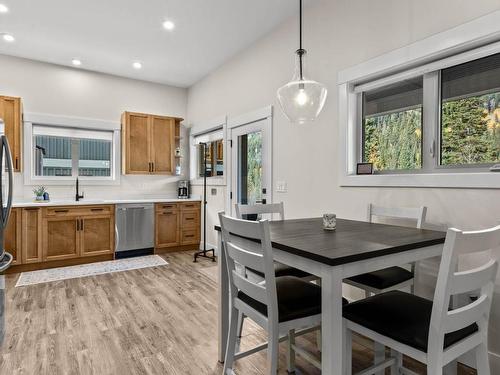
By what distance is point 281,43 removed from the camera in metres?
3.67

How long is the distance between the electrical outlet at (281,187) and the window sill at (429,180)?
0.84m

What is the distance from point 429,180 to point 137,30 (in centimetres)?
363

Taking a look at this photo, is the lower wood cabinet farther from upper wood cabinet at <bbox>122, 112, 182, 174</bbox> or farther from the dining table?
the dining table

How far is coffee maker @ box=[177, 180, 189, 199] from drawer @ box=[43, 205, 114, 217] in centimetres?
132

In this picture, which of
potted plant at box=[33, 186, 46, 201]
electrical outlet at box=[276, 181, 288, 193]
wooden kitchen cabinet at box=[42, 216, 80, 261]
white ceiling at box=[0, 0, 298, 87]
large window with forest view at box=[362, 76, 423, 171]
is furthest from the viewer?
potted plant at box=[33, 186, 46, 201]

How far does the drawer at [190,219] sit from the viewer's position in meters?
5.34

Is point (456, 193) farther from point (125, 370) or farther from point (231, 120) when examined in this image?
point (231, 120)

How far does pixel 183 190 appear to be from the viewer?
5766mm

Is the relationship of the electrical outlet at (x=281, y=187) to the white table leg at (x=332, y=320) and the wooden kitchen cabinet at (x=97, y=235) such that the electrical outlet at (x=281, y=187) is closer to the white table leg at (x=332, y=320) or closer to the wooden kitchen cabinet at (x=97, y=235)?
the white table leg at (x=332, y=320)

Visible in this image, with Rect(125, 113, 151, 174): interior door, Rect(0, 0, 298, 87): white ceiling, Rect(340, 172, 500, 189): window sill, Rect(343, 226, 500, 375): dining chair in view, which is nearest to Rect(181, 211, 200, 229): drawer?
Rect(125, 113, 151, 174): interior door

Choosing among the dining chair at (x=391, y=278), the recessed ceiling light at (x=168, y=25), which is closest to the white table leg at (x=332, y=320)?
the dining chair at (x=391, y=278)

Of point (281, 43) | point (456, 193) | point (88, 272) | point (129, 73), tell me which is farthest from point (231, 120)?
point (456, 193)

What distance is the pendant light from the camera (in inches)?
85.4

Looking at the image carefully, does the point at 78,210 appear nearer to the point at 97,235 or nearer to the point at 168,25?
the point at 97,235
